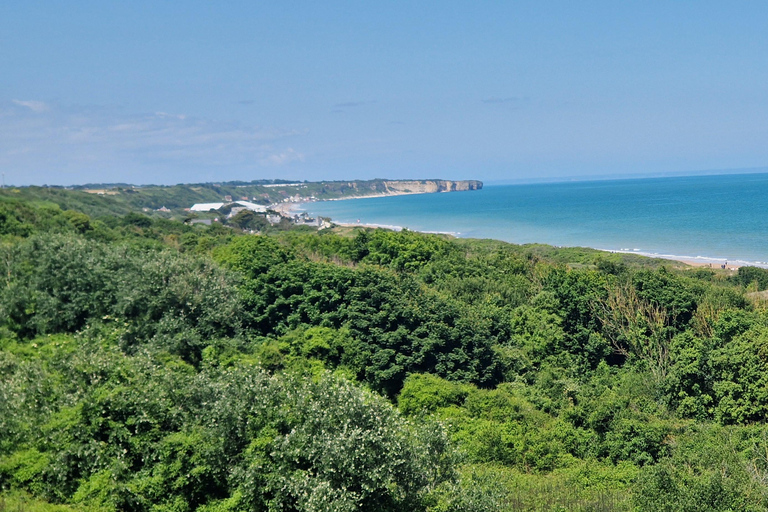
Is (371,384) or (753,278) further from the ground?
(753,278)

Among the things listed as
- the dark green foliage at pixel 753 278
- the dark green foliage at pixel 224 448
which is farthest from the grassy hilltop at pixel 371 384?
the dark green foliage at pixel 753 278

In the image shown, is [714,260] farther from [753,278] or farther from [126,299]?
[126,299]

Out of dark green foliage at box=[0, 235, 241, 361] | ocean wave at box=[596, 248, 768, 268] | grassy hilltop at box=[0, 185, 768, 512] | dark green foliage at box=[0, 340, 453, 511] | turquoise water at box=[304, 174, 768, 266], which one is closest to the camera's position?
dark green foliage at box=[0, 340, 453, 511]

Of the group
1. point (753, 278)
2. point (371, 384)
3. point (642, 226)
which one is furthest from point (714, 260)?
point (371, 384)

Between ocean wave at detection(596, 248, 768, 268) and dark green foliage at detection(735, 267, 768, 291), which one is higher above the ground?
dark green foliage at detection(735, 267, 768, 291)

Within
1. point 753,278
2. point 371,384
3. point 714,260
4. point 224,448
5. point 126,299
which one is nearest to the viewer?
point 224,448

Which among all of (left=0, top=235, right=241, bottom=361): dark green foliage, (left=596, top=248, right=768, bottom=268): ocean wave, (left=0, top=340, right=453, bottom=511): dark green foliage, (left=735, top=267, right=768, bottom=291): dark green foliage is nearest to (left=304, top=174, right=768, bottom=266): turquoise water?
(left=596, top=248, right=768, bottom=268): ocean wave

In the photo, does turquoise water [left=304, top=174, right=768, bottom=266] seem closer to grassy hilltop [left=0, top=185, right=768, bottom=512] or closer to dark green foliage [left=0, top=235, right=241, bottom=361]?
grassy hilltop [left=0, top=185, right=768, bottom=512]

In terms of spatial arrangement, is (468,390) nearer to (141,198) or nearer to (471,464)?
(471,464)
